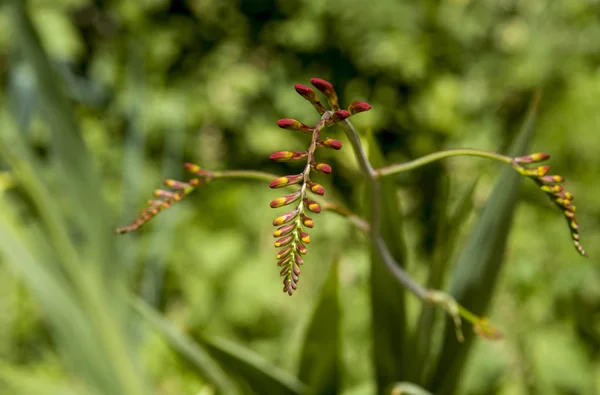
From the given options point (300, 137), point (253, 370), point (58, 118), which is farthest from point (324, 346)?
point (300, 137)

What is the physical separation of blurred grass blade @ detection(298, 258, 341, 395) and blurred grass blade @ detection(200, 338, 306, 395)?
0.02m

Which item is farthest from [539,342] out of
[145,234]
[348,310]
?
[145,234]

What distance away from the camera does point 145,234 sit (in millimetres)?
1882

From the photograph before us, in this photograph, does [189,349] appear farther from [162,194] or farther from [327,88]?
[327,88]

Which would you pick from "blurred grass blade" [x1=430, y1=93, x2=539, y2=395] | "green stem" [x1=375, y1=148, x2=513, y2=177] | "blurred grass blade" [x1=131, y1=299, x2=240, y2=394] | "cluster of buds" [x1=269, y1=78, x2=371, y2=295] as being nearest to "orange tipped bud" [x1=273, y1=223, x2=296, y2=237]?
"cluster of buds" [x1=269, y1=78, x2=371, y2=295]

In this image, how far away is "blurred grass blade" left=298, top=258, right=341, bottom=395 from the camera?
0.69 metres

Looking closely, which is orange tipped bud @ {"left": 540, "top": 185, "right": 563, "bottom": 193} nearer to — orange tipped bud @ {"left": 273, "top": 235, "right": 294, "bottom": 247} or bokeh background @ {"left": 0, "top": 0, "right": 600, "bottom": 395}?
orange tipped bud @ {"left": 273, "top": 235, "right": 294, "bottom": 247}

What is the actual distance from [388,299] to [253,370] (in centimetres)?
19

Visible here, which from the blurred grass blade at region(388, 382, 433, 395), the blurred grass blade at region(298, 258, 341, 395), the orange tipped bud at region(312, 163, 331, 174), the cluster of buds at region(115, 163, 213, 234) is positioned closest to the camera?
the orange tipped bud at region(312, 163, 331, 174)

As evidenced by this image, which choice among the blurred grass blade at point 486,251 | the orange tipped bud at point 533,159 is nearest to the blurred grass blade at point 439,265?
the blurred grass blade at point 486,251

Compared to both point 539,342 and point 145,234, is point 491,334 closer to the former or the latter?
point 539,342

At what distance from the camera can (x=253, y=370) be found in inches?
27.3

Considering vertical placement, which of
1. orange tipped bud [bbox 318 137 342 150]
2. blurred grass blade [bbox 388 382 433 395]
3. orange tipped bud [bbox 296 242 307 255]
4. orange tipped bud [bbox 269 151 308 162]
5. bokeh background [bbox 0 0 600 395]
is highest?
orange tipped bud [bbox 318 137 342 150]

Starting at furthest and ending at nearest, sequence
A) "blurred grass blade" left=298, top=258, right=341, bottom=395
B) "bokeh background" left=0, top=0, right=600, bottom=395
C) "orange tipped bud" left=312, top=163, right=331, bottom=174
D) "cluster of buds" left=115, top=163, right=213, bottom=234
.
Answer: "bokeh background" left=0, top=0, right=600, bottom=395
"blurred grass blade" left=298, top=258, right=341, bottom=395
"cluster of buds" left=115, top=163, right=213, bottom=234
"orange tipped bud" left=312, top=163, right=331, bottom=174
